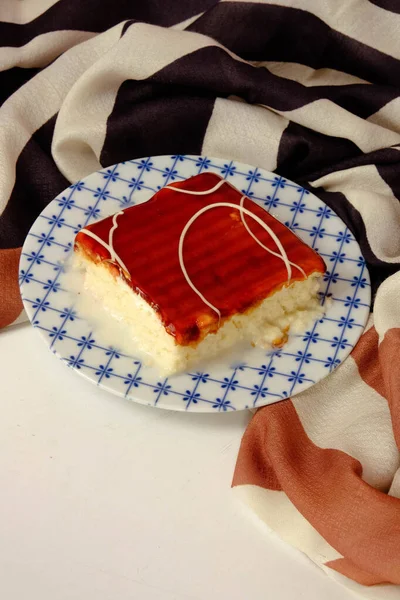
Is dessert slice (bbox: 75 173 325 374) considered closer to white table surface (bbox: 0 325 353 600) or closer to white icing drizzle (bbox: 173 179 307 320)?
white icing drizzle (bbox: 173 179 307 320)

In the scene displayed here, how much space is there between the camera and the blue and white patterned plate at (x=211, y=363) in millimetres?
1462

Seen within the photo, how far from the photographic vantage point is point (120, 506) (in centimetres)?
138

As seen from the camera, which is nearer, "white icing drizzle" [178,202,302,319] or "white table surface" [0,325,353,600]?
"white table surface" [0,325,353,600]

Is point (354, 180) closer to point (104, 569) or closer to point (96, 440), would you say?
point (96, 440)

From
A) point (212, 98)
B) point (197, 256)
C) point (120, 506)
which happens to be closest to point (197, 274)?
point (197, 256)

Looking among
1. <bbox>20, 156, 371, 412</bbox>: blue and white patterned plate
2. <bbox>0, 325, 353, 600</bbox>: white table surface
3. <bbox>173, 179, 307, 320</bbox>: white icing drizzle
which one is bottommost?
<bbox>0, 325, 353, 600</bbox>: white table surface

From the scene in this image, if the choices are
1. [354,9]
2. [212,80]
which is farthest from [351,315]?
[354,9]

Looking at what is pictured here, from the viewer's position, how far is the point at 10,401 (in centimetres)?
151

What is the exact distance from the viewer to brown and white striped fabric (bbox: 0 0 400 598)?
5.85 feet

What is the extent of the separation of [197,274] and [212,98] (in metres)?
0.53

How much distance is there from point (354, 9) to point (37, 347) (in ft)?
3.32

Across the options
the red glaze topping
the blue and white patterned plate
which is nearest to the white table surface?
the blue and white patterned plate

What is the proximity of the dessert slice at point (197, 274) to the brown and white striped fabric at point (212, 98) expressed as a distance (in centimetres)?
16

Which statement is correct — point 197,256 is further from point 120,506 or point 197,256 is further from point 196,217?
point 120,506
